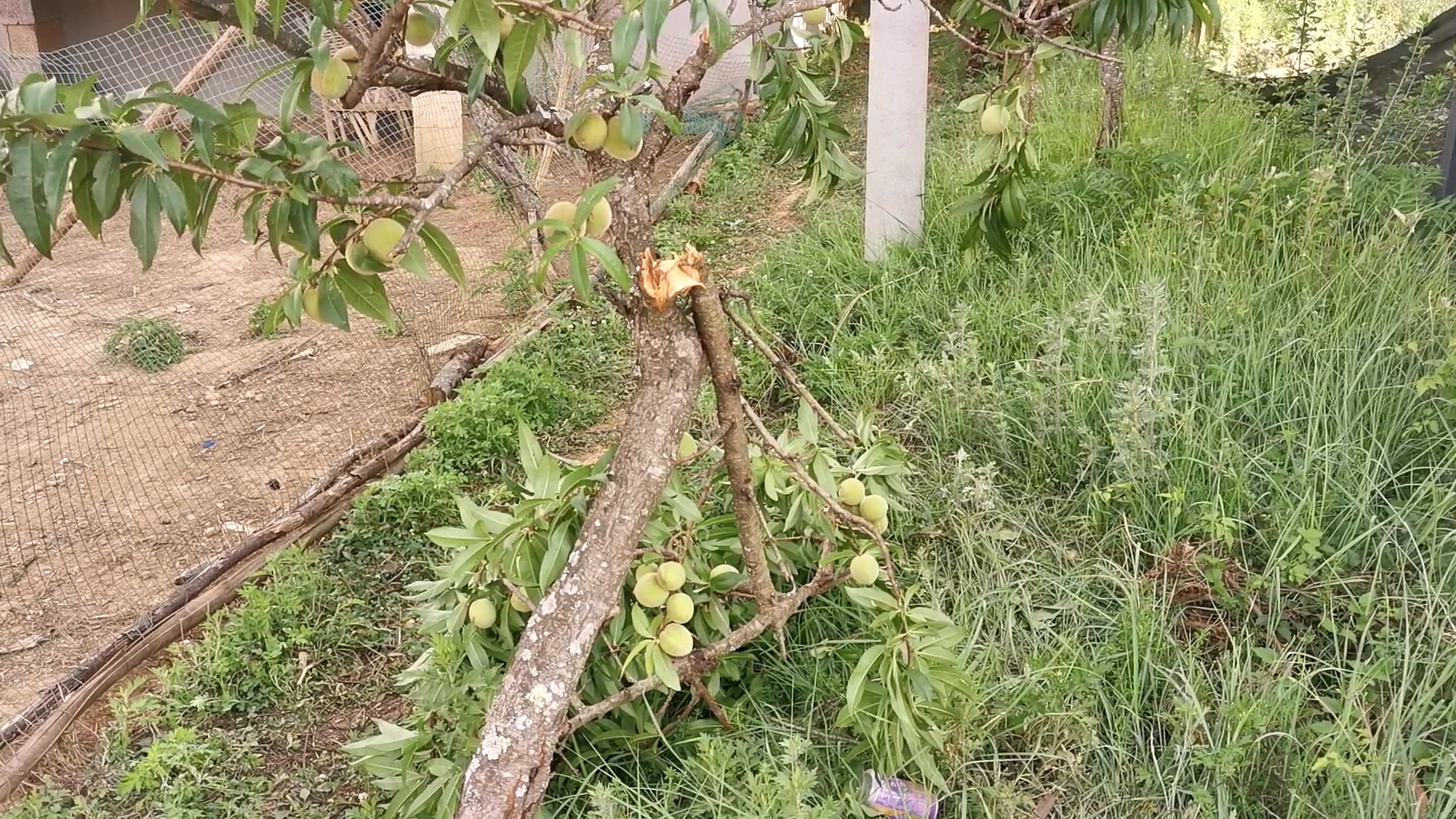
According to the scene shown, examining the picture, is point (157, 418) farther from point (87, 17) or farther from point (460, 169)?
point (87, 17)

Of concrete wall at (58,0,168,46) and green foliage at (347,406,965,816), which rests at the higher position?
concrete wall at (58,0,168,46)

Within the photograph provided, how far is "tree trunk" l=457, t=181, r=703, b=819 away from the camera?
152 centimetres

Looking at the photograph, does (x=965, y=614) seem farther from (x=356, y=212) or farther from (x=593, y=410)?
(x=593, y=410)

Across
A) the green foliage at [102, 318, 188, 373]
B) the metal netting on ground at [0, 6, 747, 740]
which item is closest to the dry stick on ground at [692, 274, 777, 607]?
the metal netting on ground at [0, 6, 747, 740]

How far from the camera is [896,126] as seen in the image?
3574mm

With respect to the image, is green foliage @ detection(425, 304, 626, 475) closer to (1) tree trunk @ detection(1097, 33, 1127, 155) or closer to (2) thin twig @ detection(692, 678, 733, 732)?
(2) thin twig @ detection(692, 678, 733, 732)

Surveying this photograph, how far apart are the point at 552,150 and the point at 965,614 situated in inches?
153

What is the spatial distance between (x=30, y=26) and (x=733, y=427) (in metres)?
7.21

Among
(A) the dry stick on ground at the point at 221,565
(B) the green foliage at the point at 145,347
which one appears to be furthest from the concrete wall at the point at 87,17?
(A) the dry stick on ground at the point at 221,565

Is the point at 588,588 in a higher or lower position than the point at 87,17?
lower

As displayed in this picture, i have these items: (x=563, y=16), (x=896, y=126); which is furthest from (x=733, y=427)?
(x=896, y=126)

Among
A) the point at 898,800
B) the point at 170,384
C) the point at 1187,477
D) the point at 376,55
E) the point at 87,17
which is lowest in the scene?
the point at 170,384

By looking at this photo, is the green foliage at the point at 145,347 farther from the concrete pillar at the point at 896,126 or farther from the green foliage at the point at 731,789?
the green foliage at the point at 731,789

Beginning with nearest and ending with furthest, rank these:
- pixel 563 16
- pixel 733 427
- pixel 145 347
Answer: pixel 563 16 → pixel 733 427 → pixel 145 347
